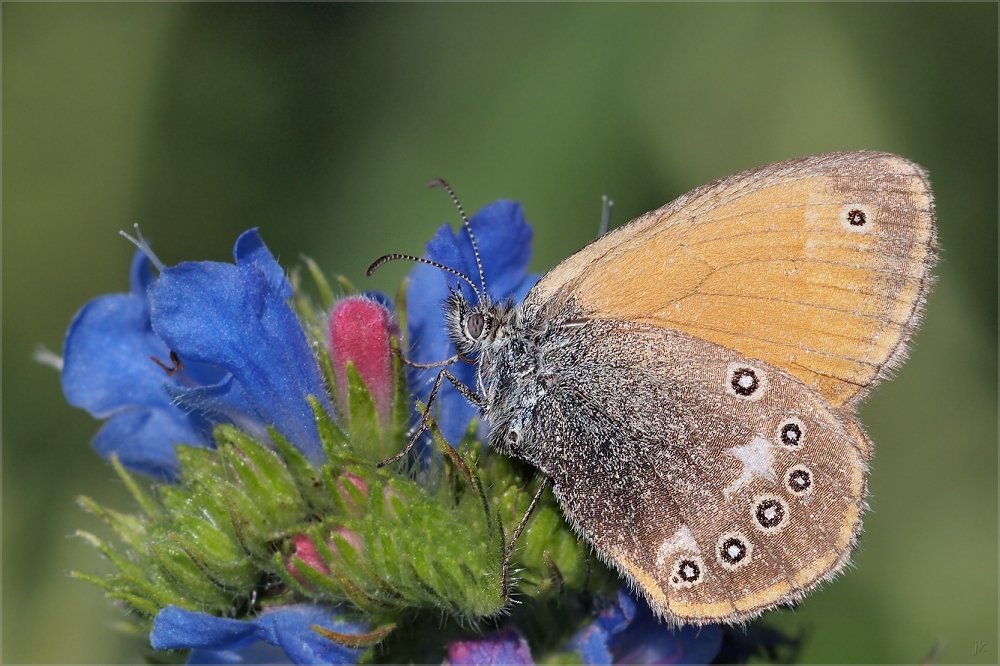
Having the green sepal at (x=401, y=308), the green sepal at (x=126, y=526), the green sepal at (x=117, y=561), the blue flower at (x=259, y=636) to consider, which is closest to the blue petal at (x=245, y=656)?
the blue flower at (x=259, y=636)

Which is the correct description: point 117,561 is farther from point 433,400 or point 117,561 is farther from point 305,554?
point 433,400

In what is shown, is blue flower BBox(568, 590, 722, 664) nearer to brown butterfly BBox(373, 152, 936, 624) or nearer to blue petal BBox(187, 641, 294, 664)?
brown butterfly BBox(373, 152, 936, 624)

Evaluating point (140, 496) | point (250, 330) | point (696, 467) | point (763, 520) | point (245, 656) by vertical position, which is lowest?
point (245, 656)

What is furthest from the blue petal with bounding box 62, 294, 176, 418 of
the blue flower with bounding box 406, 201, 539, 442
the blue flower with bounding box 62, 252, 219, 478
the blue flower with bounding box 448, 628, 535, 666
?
the blue flower with bounding box 448, 628, 535, 666

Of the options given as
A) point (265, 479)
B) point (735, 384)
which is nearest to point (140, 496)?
point (265, 479)

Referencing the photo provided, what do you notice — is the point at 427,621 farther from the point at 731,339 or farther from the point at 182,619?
the point at 731,339

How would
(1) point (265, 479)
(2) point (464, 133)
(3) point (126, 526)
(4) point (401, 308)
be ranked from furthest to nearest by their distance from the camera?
(2) point (464, 133) → (4) point (401, 308) → (3) point (126, 526) → (1) point (265, 479)

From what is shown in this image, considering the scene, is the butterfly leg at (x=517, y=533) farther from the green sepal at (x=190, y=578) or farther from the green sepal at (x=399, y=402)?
the green sepal at (x=190, y=578)
